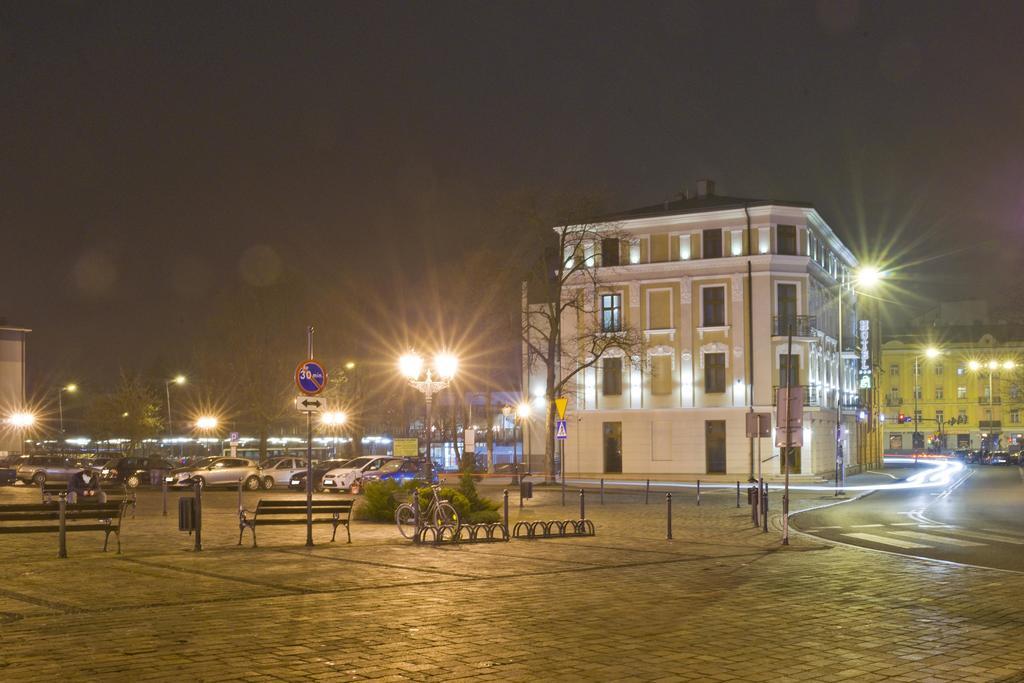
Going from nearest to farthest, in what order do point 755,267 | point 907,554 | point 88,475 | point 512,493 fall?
1. point 907,554
2. point 88,475
3. point 512,493
4. point 755,267

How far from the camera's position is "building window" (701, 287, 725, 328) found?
60156mm

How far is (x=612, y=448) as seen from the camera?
62875mm

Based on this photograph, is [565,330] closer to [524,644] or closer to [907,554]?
[907,554]

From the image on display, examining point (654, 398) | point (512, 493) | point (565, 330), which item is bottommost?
point (512, 493)

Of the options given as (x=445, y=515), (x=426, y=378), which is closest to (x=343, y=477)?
(x=426, y=378)

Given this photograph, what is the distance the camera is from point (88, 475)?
3428 cm

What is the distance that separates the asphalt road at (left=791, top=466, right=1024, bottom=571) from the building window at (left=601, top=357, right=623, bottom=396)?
68.0 feet

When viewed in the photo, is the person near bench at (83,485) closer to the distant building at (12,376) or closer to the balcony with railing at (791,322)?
the balcony with railing at (791,322)

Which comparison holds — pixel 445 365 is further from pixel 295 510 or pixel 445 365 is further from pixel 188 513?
pixel 188 513

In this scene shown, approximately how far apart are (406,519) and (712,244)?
4055cm

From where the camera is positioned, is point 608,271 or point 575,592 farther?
point 608,271

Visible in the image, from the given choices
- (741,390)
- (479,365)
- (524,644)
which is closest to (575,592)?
(524,644)

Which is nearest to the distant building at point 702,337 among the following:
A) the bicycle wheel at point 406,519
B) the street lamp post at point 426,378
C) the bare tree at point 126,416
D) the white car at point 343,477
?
the white car at point 343,477

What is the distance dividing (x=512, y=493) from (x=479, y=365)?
3353cm
